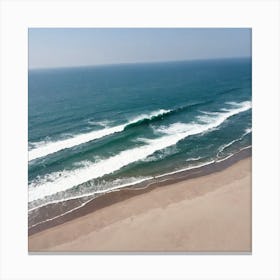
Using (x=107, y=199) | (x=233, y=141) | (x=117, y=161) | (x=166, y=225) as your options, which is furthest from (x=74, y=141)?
(x=233, y=141)

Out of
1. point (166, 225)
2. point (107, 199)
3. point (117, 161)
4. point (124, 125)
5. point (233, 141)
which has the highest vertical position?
point (124, 125)

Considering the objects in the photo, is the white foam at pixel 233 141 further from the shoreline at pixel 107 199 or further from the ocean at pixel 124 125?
the shoreline at pixel 107 199

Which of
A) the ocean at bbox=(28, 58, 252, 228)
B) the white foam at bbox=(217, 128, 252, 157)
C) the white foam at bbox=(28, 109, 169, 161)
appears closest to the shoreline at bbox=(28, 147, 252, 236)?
the ocean at bbox=(28, 58, 252, 228)

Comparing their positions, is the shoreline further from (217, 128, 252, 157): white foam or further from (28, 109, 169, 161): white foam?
(28, 109, 169, 161): white foam

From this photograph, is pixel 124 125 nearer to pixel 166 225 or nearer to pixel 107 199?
pixel 107 199

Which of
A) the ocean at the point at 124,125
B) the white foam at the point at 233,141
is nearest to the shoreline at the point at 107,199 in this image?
the ocean at the point at 124,125
